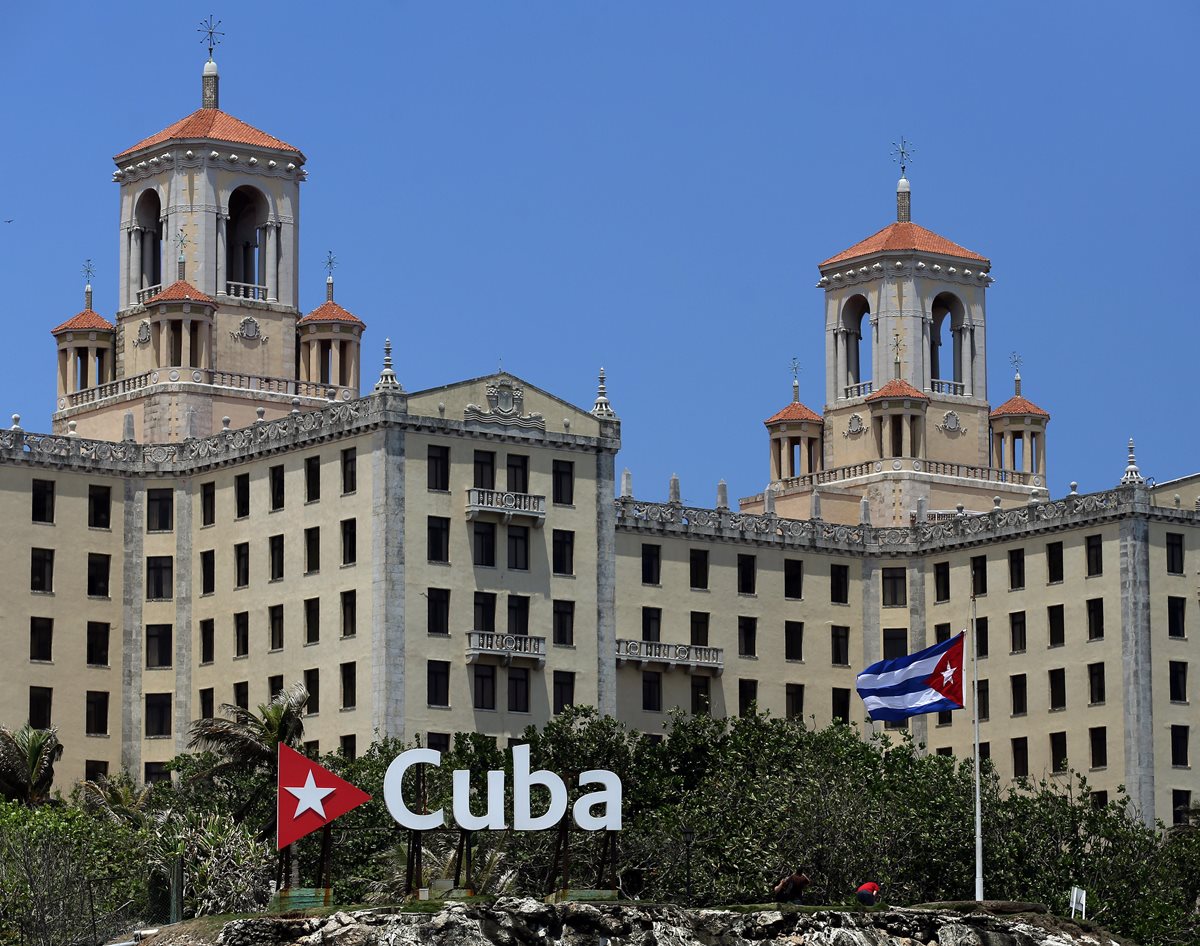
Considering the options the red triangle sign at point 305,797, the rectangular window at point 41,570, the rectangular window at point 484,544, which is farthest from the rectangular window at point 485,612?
the red triangle sign at point 305,797

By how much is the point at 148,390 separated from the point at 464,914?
75.2 metres

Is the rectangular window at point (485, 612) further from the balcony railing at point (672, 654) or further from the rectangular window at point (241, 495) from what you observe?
the rectangular window at point (241, 495)

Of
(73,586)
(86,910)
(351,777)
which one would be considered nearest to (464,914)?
(86,910)

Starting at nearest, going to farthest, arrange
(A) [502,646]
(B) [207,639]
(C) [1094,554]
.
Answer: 1. (A) [502,646]
2. (B) [207,639]
3. (C) [1094,554]

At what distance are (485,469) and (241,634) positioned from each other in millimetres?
14757

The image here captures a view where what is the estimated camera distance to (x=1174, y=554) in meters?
197

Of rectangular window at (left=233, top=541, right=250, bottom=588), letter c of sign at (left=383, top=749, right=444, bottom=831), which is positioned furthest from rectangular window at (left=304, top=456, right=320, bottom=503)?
letter c of sign at (left=383, top=749, right=444, bottom=831)

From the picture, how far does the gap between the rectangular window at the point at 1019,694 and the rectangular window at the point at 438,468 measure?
3307 centimetres

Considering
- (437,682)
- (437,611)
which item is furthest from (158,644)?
(437,682)

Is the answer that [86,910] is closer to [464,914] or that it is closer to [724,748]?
[464,914]

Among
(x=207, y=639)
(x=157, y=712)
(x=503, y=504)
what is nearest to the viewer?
(x=503, y=504)

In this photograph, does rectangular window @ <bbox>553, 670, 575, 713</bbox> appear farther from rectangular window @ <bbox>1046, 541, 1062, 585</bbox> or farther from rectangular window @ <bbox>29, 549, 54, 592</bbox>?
rectangular window @ <bbox>1046, 541, 1062, 585</bbox>

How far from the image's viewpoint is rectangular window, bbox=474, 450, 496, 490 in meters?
186

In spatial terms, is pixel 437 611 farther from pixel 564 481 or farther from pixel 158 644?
pixel 158 644
